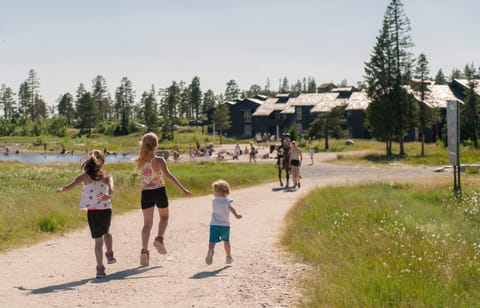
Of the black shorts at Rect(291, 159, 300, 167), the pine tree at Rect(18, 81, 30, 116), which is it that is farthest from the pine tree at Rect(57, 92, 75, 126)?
the black shorts at Rect(291, 159, 300, 167)

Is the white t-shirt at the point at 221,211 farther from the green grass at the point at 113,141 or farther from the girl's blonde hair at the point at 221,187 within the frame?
the green grass at the point at 113,141

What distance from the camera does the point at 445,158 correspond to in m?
45.1

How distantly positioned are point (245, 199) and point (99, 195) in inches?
435

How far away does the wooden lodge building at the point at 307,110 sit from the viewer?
74787mm

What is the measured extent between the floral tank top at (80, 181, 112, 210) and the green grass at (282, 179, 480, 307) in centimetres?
316

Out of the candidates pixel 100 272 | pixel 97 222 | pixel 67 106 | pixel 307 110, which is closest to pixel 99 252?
pixel 100 272

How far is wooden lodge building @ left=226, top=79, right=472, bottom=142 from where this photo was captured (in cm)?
7479

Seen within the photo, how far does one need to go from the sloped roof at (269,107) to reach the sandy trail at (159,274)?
86257 millimetres

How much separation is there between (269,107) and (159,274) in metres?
93.7

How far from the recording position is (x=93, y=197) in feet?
28.2

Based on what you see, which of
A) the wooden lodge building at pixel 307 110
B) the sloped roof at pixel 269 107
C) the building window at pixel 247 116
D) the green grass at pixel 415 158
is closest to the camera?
the green grass at pixel 415 158

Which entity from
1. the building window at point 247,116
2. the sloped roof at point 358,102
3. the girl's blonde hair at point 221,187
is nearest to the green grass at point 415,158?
the sloped roof at point 358,102

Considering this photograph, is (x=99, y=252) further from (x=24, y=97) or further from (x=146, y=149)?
(x=24, y=97)

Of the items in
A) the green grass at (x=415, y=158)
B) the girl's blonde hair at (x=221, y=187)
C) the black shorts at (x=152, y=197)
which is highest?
the girl's blonde hair at (x=221, y=187)
